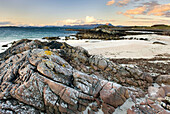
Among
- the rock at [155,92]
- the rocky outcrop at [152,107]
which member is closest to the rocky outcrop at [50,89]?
the rock at [155,92]

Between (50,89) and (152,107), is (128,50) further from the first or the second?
(50,89)

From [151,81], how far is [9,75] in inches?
463

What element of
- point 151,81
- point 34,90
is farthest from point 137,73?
point 34,90

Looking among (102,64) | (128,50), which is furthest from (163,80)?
(128,50)

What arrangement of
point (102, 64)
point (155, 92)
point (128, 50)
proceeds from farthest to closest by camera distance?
point (128, 50)
point (102, 64)
point (155, 92)

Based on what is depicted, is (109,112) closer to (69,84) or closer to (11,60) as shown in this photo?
(69,84)

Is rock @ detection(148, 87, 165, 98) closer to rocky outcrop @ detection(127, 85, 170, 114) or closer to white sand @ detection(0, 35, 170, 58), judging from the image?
rocky outcrop @ detection(127, 85, 170, 114)

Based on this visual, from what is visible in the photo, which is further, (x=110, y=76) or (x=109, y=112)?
(x=110, y=76)

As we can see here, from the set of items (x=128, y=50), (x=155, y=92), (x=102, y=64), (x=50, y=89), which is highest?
(x=102, y=64)

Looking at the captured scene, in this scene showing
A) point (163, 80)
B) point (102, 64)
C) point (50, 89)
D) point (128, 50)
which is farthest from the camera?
point (128, 50)

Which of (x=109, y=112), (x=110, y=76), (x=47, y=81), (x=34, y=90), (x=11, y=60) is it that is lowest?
(x=109, y=112)

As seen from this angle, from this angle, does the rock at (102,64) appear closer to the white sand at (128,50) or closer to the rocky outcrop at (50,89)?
the rocky outcrop at (50,89)

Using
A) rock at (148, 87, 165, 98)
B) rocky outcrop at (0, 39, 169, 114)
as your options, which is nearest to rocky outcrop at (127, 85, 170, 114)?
rocky outcrop at (0, 39, 169, 114)

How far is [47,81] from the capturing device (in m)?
6.68
